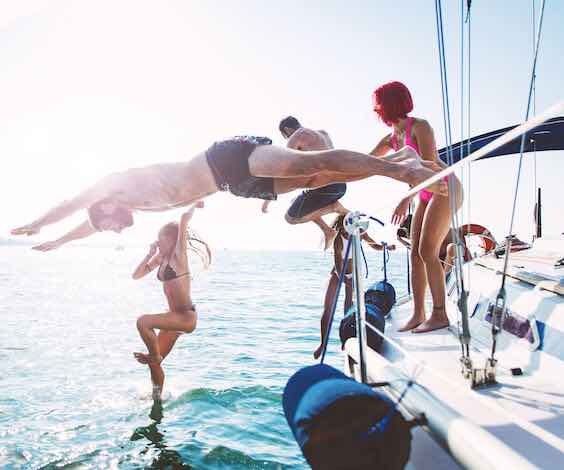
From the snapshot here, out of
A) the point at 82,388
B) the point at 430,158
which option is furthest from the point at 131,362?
the point at 430,158

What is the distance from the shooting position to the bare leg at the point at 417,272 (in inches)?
154

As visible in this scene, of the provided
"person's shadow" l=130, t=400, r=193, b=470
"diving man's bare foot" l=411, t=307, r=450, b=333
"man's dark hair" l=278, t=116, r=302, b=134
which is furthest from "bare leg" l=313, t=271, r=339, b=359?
"man's dark hair" l=278, t=116, r=302, b=134

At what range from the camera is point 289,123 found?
4.30 m

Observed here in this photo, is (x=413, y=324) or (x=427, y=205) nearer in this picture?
(x=427, y=205)

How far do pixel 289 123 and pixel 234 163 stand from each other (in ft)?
4.49

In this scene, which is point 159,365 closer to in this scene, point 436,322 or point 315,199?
point 315,199

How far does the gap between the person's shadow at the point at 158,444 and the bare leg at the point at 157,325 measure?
24.3 inches

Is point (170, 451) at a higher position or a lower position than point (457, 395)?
lower

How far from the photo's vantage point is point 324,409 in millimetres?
1440

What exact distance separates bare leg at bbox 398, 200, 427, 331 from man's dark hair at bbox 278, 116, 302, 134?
53.1 inches

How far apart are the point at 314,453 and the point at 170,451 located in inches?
121

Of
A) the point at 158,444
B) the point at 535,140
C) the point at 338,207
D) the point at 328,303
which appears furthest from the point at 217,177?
the point at 535,140

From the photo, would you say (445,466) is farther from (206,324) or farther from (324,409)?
(206,324)

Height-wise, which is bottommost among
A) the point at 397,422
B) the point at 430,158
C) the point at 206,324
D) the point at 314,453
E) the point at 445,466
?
the point at 206,324
